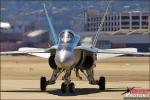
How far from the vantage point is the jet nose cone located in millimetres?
27020

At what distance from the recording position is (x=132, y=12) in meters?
39.9

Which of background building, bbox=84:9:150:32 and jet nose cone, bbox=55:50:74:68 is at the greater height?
background building, bbox=84:9:150:32

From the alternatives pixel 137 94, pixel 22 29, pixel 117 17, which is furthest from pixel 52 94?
pixel 22 29

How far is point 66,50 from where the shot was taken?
90.9ft

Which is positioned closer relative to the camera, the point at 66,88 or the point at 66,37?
the point at 66,88

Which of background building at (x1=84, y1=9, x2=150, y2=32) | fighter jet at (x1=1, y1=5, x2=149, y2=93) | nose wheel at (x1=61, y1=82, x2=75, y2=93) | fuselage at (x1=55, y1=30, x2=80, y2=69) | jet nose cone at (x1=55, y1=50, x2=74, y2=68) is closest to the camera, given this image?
jet nose cone at (x1=55, y1=50, x2=74, y2=68)

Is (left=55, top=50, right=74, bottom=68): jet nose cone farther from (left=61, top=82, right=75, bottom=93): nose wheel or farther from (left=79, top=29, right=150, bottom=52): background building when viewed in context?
(left=79, top=29, right=150, bottom=52): background building

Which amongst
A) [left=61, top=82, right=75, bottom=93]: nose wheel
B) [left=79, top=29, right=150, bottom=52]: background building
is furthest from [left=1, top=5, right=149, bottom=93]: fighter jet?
[left=79, top=29, right=150, bottom=52]: background building

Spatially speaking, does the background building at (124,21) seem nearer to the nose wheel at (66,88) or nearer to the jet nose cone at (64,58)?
the nose wheel at (66,88)

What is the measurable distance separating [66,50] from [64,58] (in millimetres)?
762

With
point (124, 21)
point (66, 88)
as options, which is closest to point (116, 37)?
point (124, 21)

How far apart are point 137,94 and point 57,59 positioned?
8.45 metres

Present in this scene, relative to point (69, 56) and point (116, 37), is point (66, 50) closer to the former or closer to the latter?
point (69, 56)

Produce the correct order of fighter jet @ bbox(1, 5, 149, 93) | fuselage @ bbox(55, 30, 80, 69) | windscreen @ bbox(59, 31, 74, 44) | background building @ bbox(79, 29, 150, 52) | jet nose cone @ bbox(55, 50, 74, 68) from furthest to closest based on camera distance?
background building @ bbox(79, 29, 150, 52) < windscreen @ bbox(59, 31, 74, 44) < fighter jet @ bbox(1, 5, 149, 93) < fuselage @ bbox(55, 30, 80, 69) < jet nose cone @ bbox(55, 50, 74, 68)
